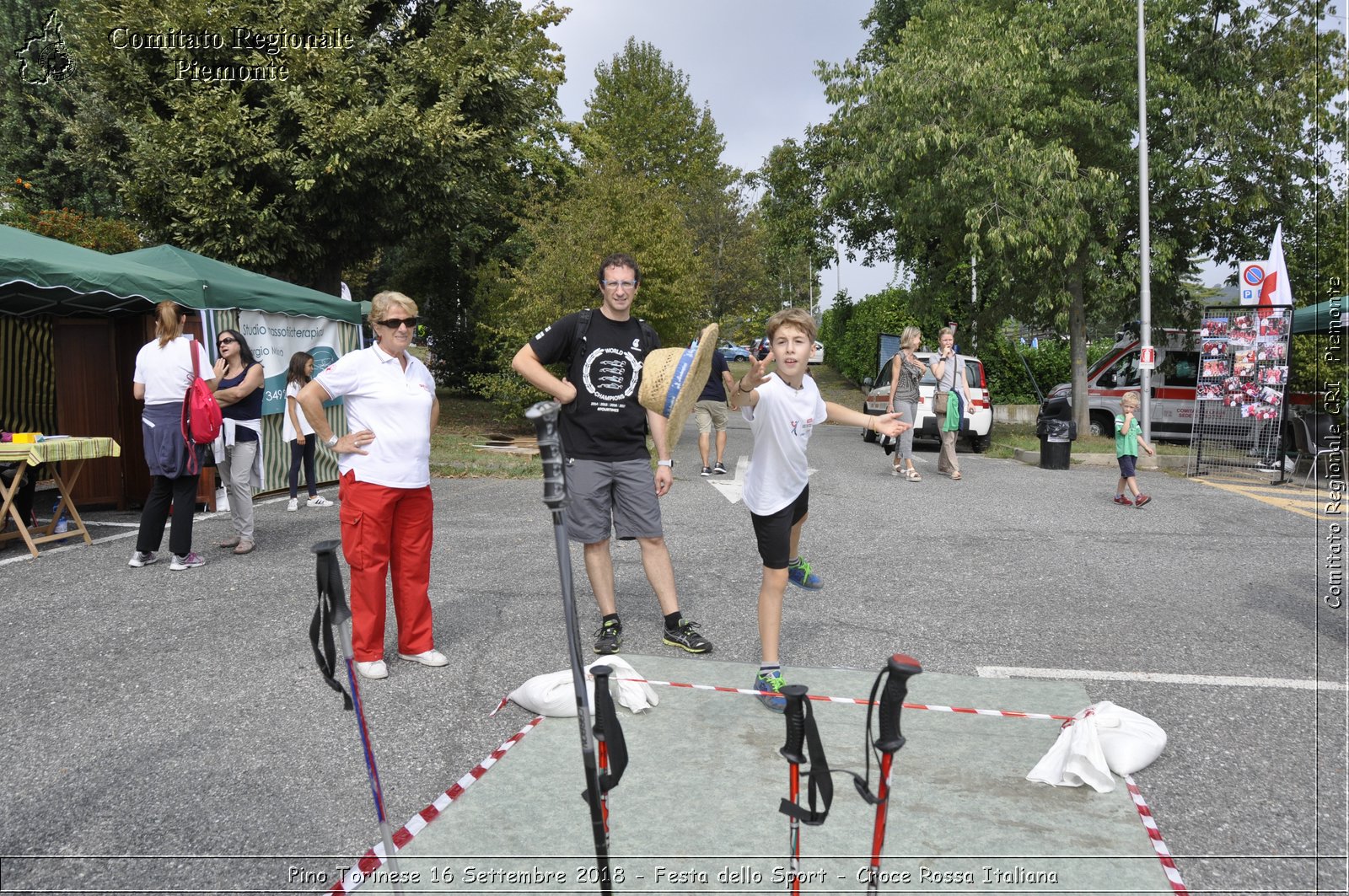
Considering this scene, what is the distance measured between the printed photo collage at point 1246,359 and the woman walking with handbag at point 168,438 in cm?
1309

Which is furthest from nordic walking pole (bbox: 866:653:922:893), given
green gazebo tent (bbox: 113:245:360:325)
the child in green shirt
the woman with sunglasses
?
green gazebo tent (bbox: 113:245:360:325)

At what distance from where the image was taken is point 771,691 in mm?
4004

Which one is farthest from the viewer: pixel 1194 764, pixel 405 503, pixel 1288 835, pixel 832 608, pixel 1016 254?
pixel 1016 254

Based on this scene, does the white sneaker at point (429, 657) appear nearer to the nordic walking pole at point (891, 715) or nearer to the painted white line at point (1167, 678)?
the painted white line at point (1167, 678)

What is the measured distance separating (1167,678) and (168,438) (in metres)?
6.65

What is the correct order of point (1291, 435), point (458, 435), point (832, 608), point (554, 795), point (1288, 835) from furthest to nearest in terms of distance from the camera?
1. point (458, 435)
2. point (1291, 435)
3. point (832, 608)
4. point (554, 795)
5. point (1288, 835)

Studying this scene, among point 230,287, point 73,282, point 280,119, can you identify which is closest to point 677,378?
point 73,282

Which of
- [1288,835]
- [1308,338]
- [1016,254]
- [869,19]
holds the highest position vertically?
[869,19]

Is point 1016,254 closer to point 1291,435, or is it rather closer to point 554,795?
point 1291,435

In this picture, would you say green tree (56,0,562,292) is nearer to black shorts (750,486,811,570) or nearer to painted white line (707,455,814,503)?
painted white line (707,455,814,503)

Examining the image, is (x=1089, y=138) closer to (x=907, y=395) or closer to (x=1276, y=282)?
(x=1276, y=282)

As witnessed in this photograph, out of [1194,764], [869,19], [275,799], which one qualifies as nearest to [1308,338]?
[1194,764]

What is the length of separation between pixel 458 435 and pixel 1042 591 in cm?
1473

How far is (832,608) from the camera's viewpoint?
5809 millimetres
